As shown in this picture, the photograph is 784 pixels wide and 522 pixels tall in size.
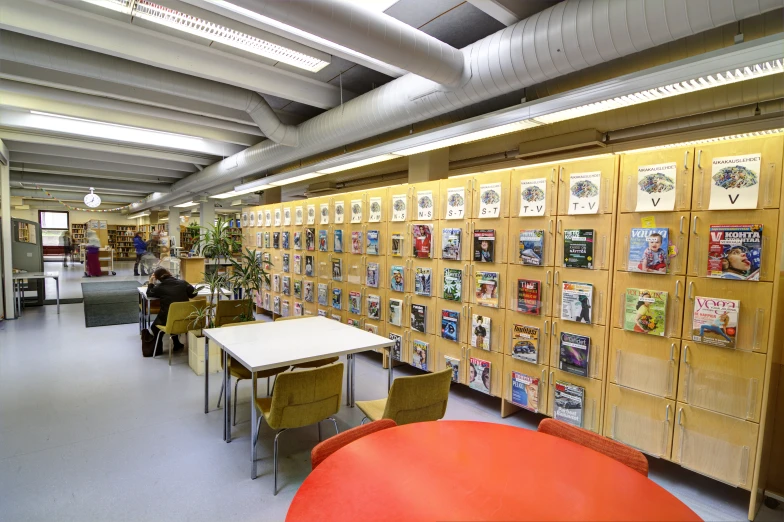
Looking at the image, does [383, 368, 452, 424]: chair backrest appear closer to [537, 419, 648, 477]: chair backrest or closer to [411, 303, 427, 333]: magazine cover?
[537, 419, 648, 477]: chair backrest

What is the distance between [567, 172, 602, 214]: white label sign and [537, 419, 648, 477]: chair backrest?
1.90 metres

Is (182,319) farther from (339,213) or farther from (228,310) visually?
(339,213)

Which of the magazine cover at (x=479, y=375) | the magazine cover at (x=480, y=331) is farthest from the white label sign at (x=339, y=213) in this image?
the magazine cover at (x=479, y=375)

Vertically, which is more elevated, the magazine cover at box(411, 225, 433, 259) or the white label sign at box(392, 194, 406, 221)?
the white label sign at box(392, 194, 406, 221)

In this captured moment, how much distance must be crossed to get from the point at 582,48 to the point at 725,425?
2645mm

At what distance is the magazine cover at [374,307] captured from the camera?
5.17 meters

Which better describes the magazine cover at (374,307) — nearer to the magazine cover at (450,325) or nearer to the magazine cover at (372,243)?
the magazine cover at (372,243)

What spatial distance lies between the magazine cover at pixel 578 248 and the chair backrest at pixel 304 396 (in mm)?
2123

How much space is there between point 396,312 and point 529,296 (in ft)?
6.08

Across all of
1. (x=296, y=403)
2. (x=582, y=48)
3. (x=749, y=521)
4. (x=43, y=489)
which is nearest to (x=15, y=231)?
(x=43, y=489)

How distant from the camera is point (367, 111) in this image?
3.96 m

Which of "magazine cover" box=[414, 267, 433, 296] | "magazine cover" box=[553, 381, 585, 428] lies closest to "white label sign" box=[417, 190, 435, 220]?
"magazine cover" box=[414, 267, 433, 296]

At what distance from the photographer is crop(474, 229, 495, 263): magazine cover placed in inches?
150

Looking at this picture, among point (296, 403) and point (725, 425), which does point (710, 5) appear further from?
point (296, 403)
